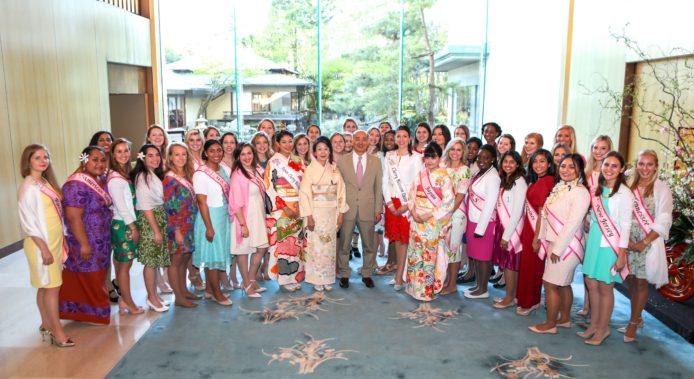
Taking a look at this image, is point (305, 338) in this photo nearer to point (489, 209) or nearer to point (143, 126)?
point (489, 209)

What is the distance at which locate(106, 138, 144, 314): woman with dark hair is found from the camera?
12.1ft

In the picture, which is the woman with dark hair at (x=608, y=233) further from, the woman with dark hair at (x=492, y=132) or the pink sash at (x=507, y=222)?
the woman with dark hair at (x=492, y=132)

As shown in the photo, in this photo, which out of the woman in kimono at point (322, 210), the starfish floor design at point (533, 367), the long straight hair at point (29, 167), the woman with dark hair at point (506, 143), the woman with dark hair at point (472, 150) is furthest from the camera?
the woman with dark hair at point (472, 150)

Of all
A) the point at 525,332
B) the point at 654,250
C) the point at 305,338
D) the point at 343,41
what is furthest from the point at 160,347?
the point at 343,41

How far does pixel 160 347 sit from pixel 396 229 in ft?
7.02

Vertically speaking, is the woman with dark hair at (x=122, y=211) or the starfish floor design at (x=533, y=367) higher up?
the woman with dark hair at (x=122, y=211)

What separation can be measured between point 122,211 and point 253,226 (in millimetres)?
1017

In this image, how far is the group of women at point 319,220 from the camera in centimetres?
334

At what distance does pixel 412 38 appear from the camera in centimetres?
998

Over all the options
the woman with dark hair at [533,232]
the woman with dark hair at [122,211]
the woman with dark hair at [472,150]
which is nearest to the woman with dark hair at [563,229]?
the woman with dark hair at [533,232]

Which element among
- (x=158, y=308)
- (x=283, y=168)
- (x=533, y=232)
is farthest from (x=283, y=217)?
(x=533, y=232)

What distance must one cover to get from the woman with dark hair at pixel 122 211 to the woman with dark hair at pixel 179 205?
0.81 ft

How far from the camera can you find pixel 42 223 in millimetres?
3203

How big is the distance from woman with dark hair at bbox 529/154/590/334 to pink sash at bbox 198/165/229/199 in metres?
2.38
